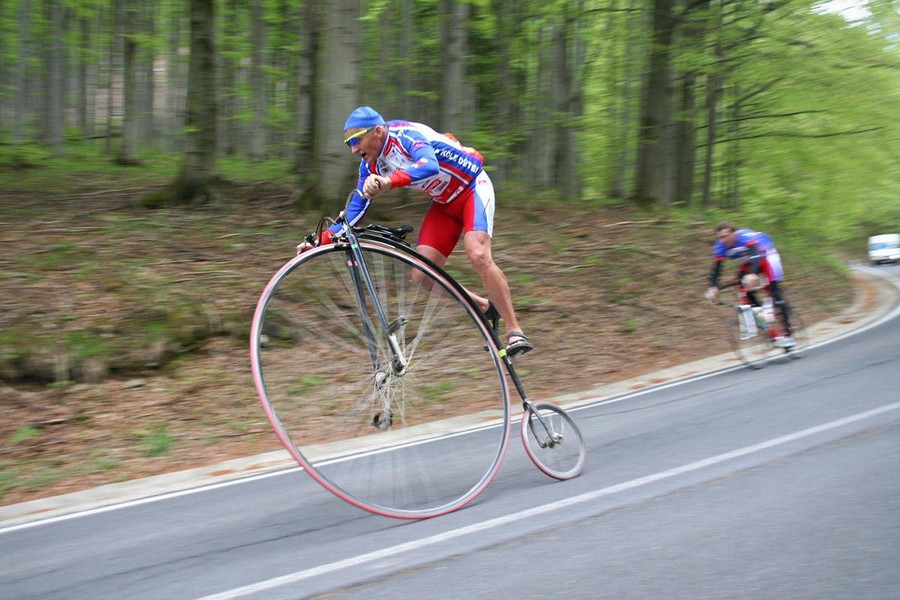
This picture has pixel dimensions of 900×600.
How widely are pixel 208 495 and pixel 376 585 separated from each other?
2548 millimetres

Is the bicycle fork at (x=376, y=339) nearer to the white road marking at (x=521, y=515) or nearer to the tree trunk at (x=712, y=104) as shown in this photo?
the white road marking at (x=521, y=515)

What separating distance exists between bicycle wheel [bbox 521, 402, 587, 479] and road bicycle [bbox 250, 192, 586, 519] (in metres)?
0.01

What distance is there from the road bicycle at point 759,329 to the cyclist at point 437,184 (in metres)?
6.89

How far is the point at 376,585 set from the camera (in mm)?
3889

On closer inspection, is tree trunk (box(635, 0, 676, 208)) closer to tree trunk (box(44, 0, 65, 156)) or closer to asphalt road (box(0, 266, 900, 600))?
asphalt road (box(0, 266, 900, 600))

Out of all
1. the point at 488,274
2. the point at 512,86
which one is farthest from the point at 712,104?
the point at 488,274

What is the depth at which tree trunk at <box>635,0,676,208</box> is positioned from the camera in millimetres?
18984

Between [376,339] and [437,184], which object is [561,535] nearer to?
[376,339]

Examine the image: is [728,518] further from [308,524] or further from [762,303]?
[762,303]

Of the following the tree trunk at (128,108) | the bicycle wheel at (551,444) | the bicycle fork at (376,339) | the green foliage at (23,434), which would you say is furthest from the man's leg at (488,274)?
the tree trunk at (128,108)

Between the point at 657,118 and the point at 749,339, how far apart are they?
897cm

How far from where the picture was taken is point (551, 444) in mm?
5746

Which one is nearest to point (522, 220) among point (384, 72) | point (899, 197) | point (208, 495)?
point (384, 72)

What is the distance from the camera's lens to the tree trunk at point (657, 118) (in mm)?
18984
